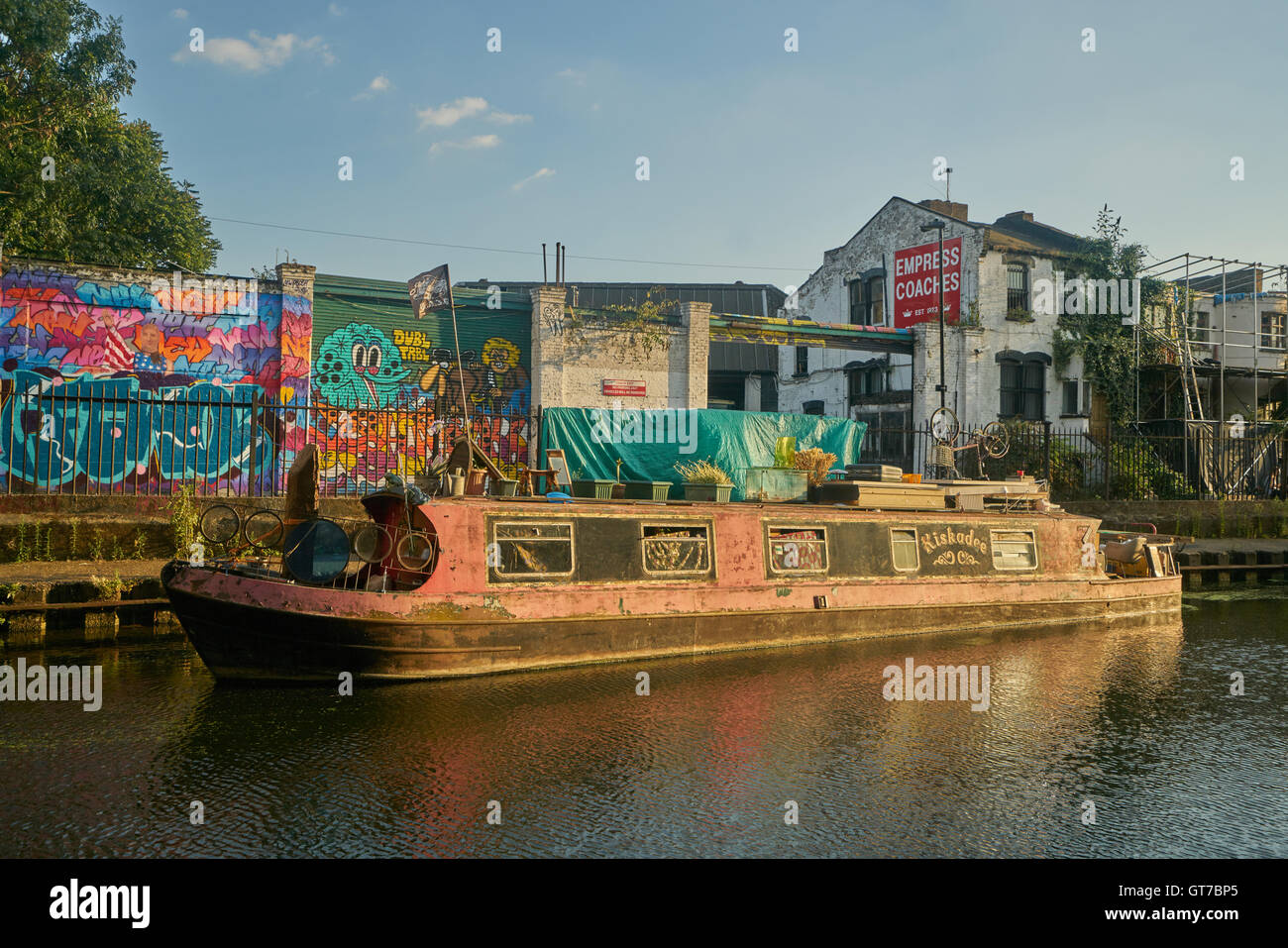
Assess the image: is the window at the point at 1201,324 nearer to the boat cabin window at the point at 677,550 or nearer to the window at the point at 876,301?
the window at the point at 876,301

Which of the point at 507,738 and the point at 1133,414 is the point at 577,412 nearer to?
the point at 507,738

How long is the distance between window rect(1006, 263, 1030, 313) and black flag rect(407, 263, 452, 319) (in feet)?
76.9

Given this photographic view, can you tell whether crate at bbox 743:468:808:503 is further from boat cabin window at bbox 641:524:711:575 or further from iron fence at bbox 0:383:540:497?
iron fence at bbox 0:383:540:497

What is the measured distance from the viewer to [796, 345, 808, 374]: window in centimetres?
3419

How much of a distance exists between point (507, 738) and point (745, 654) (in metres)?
4.12

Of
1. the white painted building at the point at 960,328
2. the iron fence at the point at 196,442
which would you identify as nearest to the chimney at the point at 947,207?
the white painted building at the point at 960,328

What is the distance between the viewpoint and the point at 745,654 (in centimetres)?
1107

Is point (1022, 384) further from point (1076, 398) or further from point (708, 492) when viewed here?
point (708, 492)

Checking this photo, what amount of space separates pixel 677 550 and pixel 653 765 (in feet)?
13.4

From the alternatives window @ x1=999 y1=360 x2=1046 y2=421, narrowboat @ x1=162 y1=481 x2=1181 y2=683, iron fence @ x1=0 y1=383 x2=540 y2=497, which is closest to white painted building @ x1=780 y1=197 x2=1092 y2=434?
window @ x1=999 y1=360 x2=1046 y2=421

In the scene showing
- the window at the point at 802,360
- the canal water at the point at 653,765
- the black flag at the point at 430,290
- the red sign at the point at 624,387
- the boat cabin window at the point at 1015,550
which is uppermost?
the window at the point at 802,360

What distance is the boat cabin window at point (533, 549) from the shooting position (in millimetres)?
9906

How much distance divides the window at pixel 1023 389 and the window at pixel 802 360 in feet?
23.9
